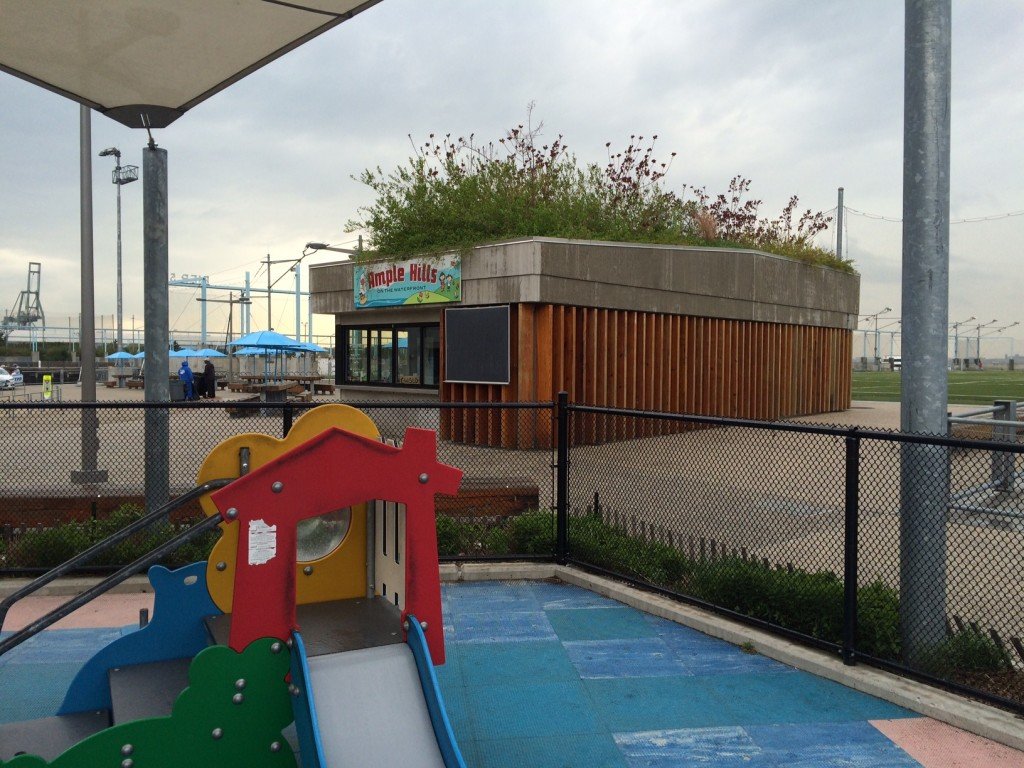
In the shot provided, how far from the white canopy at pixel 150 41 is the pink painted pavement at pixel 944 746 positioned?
5.01m

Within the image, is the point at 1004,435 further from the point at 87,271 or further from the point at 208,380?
the point at 208,380

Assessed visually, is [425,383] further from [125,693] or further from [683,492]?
[125,693]

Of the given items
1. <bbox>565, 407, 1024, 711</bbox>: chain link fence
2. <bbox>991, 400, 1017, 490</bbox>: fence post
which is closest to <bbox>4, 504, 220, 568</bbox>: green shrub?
<bbox>565, 407, 1024, 711</bbox>: chain link fence

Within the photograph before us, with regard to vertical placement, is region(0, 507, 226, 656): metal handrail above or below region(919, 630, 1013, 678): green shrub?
above

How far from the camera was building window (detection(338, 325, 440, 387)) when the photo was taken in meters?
17.3

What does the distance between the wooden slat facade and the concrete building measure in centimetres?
3

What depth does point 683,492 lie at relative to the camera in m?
9.30

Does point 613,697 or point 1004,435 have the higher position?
point 1004,435

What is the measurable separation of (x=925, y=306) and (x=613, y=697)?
9.88 ft

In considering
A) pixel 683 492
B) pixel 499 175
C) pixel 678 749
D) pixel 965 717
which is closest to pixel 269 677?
pixel 678 749

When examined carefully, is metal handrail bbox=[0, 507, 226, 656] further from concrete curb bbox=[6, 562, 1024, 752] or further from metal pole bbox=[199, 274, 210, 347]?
metal pole bbox=[199, 274, 210, 347]

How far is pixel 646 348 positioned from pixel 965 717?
42.5ft

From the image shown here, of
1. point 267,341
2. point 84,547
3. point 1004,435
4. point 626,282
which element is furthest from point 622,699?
point 267,341

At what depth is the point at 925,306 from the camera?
4.93 meters
